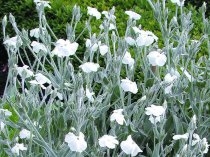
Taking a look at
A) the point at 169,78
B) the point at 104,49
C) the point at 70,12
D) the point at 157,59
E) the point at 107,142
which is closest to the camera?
the point at 107,142

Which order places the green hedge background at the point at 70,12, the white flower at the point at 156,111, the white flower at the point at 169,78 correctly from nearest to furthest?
1. the white flower at the point at 156,111
2. the white flower at the point at 169,78
3. the green hedge background at the point at 70,12

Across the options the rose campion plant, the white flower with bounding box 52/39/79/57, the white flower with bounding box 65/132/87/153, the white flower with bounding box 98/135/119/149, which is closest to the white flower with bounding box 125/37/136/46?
the rose campion plant

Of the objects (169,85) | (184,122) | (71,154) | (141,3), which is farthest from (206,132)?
(141,3)

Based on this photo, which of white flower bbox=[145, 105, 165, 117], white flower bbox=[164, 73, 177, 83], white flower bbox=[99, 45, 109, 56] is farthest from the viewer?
white flower bbox=[99, 45, 109, 56]

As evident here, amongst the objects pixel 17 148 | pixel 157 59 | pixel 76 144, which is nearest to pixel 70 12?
pixel 157 59

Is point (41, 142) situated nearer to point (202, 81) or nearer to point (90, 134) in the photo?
point (90, 134)

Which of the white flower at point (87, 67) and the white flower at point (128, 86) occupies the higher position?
the white flower at point (87, 67)

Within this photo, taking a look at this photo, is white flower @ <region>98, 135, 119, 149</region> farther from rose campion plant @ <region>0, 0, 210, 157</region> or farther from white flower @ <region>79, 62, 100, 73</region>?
white flower @ <region>79, 62, 100, 73</region>

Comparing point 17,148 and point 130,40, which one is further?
point 130,40

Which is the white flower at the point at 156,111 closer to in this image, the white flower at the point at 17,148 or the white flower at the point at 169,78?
the white flower at the point at 169,78

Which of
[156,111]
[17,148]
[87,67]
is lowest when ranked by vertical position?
[17,148]

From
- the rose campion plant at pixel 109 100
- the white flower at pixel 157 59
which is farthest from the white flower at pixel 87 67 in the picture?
the white flower at pixel 157 59

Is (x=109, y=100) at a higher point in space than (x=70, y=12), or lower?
lower

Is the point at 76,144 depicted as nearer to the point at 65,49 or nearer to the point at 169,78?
the point at 65,49
